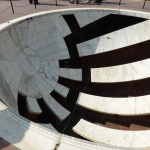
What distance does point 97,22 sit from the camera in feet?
35.6

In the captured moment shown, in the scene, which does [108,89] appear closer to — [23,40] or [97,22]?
[97,22]

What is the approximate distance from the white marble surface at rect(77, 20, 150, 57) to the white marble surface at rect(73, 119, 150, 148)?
418 cm

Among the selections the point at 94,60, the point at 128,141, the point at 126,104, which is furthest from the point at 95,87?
the point at 128,141

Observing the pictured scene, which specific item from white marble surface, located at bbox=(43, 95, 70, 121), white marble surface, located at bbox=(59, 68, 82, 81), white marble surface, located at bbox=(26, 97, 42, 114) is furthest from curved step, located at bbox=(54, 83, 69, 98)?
white marble surface, located at bbox=(26, 97, 42, 114)

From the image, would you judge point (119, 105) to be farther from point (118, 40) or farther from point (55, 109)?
point (118, 40)

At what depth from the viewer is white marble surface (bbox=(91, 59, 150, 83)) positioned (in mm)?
8586

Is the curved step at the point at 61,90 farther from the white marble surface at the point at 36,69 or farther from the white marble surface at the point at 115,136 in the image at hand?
the white marble surface at the point at 115,136

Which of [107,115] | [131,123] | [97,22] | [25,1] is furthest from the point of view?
[25,1]

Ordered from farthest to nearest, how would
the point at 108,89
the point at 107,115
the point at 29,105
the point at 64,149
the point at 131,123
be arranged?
the point at 108,89
the point at 107,115
the point at 131,123
the point at 29,105
the point at 64,149

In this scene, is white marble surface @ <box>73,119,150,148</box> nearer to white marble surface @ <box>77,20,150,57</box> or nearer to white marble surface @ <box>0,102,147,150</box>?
white marble surface @ <box>0,102,147,150</box>

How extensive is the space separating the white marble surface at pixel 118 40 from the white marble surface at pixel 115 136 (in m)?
4.18

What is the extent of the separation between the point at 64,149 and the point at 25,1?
13.5 m

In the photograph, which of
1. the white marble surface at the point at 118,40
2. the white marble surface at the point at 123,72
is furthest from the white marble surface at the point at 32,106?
the white marble surface at the point at 118,40

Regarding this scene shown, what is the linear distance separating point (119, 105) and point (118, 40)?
12.8ft
